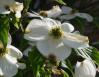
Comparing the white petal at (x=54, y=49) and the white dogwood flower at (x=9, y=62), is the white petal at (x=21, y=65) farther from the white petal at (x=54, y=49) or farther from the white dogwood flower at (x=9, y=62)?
the white petal at (x=54, y=49)

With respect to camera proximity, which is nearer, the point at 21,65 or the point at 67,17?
the point at 21,65

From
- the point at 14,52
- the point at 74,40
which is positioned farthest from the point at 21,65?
the point at 74,40

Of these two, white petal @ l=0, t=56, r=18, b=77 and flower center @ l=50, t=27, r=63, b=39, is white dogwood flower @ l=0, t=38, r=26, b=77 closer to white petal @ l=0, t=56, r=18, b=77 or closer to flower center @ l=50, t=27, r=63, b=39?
white petal @ l=0, t=56, r=18, b=77

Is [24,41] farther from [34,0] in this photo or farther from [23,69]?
[34,0]

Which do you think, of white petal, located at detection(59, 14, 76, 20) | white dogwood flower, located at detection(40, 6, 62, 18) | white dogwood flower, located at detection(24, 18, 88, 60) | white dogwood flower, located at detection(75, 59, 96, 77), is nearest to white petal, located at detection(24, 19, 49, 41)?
white dogwood flower, located at detection(24, 18, 88, 60)

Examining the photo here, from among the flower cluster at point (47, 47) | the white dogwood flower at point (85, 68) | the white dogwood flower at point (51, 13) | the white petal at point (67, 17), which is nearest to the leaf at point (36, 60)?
the flower cluster at point (47, 47)

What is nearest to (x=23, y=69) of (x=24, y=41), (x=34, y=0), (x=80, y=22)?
(x=24, y=41)

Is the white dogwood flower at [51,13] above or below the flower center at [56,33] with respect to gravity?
below

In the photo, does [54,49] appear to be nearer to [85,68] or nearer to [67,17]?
[85,68]
